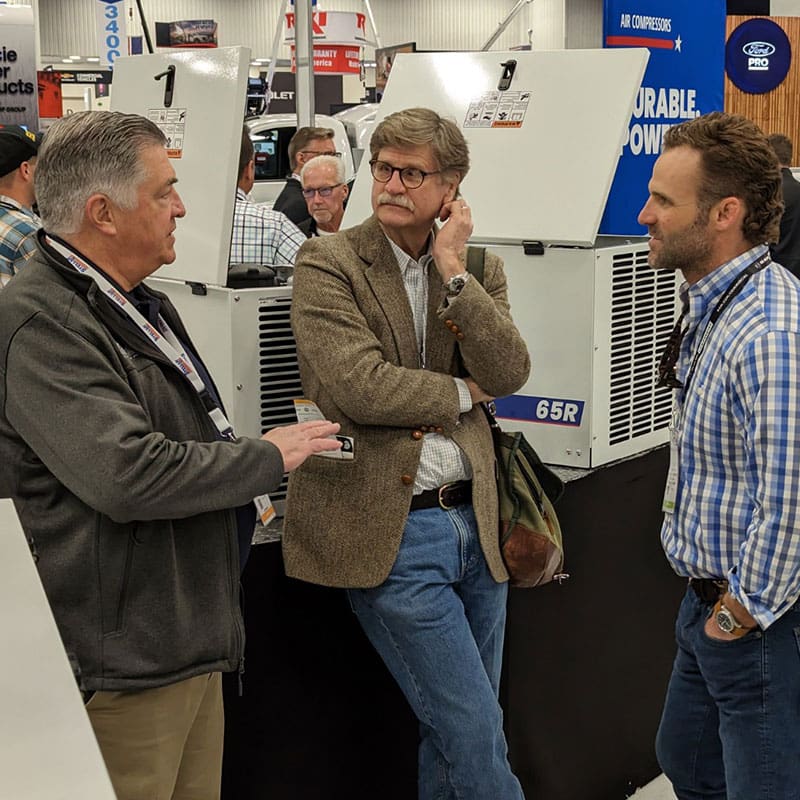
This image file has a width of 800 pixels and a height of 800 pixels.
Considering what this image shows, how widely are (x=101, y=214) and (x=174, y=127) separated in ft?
3.56

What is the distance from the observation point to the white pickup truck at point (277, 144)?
29.8ft

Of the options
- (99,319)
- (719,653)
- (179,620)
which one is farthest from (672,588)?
(99,319)

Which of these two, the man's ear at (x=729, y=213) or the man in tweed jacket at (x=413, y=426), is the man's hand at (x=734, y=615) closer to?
the man in tweed jacket at (x=413, y=426)

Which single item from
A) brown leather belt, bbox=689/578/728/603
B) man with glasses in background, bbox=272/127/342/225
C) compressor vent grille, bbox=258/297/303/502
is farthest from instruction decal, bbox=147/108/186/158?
man with glasses in background, bbox=272/127/342/225

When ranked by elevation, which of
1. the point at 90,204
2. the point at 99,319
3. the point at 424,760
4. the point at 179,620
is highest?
the point at 90,204

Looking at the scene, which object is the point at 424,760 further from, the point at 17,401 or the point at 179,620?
the point at 17,401

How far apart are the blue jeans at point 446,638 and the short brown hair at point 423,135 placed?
71 centimetres

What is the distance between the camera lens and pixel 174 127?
2906 mm

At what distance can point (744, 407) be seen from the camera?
78.2 inches

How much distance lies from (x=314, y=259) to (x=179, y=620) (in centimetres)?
79

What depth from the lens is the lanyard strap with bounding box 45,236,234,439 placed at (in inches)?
73.3

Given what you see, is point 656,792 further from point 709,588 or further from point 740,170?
point 740,170

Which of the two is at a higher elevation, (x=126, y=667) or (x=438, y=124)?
(x=438, y=124)

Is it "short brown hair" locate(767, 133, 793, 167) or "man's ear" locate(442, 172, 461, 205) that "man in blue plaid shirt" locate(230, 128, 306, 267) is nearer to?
"man's ear" locate(442, 172, 461, 205)
